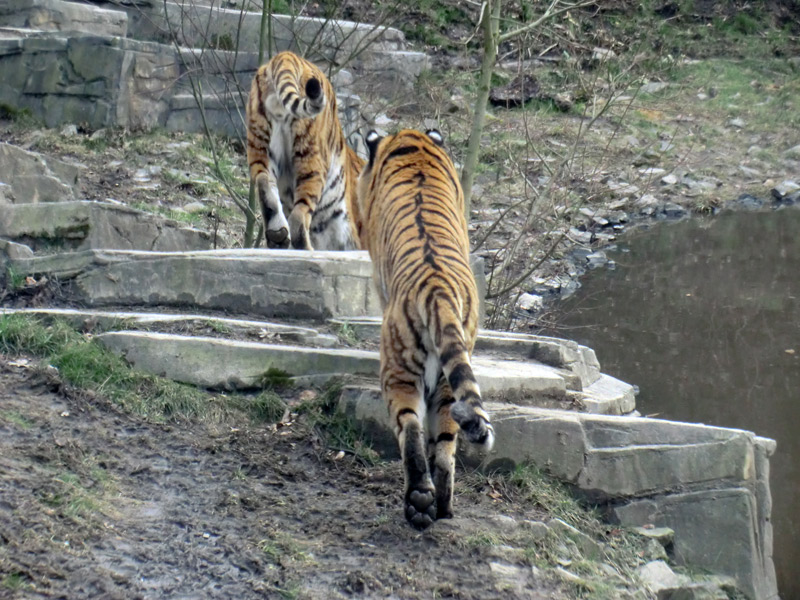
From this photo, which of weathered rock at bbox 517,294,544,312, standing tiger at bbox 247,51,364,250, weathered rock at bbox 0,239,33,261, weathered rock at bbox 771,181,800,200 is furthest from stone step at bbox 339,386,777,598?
weathered rock at bbox 771,181,800,200

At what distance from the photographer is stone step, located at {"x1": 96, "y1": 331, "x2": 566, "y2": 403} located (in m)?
5.20

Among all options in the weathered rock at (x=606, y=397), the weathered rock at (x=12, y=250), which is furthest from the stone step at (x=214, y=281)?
the weathered rock at (x=606, y=397)

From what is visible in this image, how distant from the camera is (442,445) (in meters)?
4.16

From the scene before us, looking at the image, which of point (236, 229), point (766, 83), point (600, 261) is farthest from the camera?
point (766, 83)

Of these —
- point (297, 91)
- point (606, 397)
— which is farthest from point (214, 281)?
point (606, 397)

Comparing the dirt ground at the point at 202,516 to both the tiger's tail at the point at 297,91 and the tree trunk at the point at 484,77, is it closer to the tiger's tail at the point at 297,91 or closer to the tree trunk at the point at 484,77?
the tiger's tail at the point at 297,91

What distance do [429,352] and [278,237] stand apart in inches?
114

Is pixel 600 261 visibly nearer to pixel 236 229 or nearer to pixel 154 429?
pixel 236 229

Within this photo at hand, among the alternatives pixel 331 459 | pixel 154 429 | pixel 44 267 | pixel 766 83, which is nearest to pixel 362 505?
pixel 331 459

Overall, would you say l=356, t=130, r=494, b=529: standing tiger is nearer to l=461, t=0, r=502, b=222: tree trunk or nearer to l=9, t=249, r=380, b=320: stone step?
l=9, t=249, r=380, b=320: stone step

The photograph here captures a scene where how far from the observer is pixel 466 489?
470 centimetres

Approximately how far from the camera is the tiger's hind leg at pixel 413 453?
13.3 ft

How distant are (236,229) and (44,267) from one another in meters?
3.90

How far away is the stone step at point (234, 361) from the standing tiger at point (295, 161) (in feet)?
5.73
